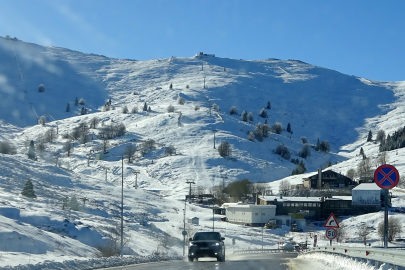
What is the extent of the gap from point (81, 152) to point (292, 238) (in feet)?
319

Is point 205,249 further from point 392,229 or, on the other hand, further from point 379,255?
point 392,229

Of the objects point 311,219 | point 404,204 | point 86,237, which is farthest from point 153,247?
point 404,204

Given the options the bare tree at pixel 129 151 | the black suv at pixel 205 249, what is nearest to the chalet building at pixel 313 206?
the bare tree at pixel 129 151

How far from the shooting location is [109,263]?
76.2 feet

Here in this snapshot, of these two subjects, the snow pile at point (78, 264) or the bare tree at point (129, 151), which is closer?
the snow pile at point (78, 264)

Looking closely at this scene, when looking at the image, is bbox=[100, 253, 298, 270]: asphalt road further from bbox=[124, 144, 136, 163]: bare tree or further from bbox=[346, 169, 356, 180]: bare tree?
bbox=[124, 144, 136, 163]: bare tree

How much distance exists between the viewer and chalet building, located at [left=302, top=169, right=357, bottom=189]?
12244 centimetres

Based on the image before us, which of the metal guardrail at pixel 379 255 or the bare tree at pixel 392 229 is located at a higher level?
the metal guardrail at pixel 379 255

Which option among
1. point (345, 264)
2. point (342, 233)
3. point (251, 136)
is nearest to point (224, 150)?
point (251, 136)

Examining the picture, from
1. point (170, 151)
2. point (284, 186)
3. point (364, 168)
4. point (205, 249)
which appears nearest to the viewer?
point (205, 249)

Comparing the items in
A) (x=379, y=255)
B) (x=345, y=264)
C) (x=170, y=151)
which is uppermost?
(x=170, y=151)

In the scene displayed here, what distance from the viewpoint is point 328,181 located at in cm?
12512

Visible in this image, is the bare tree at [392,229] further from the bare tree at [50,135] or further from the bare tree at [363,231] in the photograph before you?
the bare tree at [50,135]

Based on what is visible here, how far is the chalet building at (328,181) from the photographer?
402 ft
